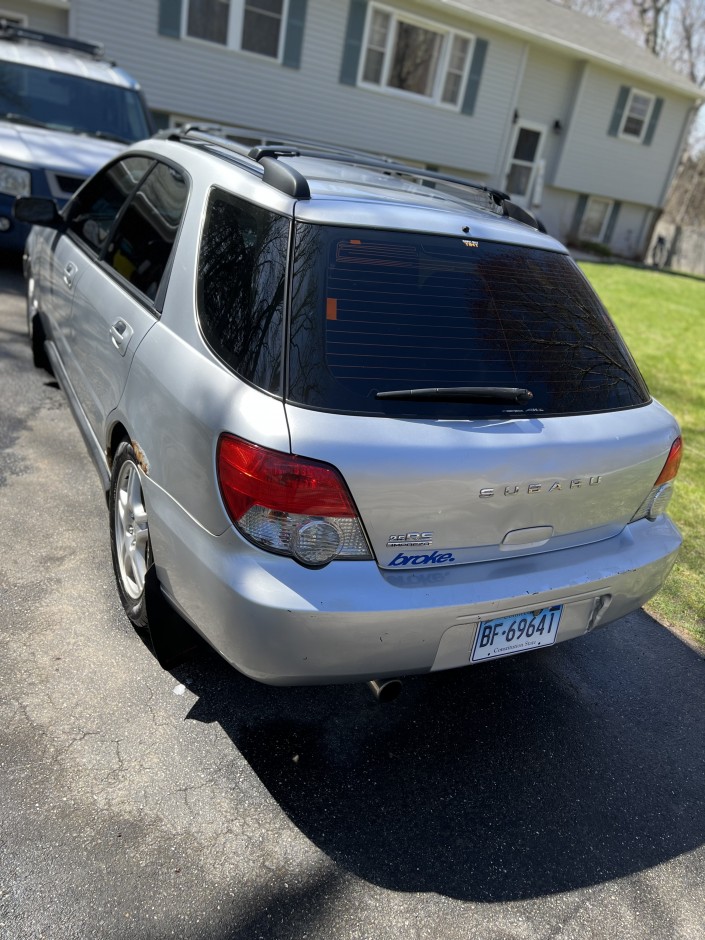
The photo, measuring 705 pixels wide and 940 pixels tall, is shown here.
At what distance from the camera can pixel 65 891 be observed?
204cm

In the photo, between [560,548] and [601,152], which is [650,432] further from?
[601,152]

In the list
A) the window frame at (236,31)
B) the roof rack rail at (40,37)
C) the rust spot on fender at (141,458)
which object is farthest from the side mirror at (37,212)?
the window frame at (236,31)

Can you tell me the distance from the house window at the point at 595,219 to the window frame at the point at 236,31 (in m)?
11.4

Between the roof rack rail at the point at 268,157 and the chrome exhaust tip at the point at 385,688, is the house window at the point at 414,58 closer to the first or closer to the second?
the roof rack rail at the point at 268,157

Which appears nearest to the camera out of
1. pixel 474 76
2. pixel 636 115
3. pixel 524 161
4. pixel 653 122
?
pixel 474 76

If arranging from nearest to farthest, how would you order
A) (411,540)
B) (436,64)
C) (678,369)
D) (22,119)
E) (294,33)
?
1. (411,540)
2. (22,119)
3. (678,369)
4. (294,33)
5. (436,64)

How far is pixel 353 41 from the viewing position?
51.4 ft

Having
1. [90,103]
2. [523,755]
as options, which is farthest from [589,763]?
[90,103]

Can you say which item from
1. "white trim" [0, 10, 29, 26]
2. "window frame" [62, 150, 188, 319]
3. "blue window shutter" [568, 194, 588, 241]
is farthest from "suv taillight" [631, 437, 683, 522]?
"blue window shutter" [568, 194, 588, 241]

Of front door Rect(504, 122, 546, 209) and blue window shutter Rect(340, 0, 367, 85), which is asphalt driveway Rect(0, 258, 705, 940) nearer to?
blue window shutter Rect(340, 0, 367, 85)

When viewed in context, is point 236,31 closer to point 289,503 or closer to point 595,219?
point 595,219

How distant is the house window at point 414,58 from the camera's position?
54.2 ft

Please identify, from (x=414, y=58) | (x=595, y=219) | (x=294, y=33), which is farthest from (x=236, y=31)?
(x=595, y=219)

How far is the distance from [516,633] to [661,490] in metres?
0.89
